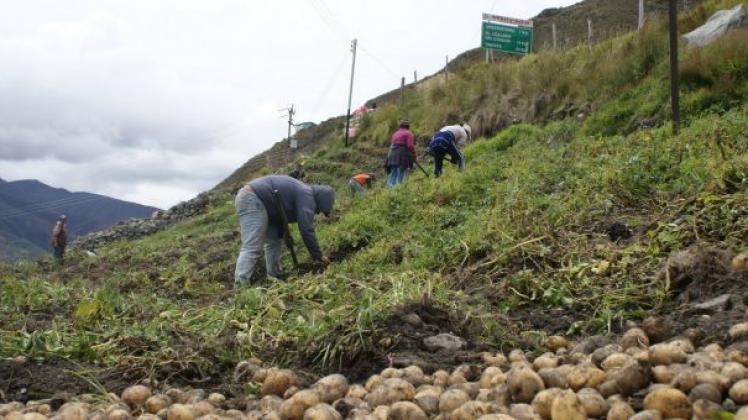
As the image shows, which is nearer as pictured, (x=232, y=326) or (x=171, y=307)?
(x=232, y=326)

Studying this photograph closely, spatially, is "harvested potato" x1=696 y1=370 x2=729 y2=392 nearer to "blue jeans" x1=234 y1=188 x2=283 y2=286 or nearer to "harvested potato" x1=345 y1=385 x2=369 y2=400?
"harvested potato" x1=345 y1=385 x2=369 y2=400

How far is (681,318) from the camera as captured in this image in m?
3.35

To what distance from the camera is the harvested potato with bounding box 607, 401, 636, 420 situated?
2.11 m

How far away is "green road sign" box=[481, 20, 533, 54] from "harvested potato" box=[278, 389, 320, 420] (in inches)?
949

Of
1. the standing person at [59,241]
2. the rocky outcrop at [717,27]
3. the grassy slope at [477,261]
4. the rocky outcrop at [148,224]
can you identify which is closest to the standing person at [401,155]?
the grassy slope at [477,261]

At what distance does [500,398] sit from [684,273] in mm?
1841

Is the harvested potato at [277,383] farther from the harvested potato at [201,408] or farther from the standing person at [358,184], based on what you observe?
the standing person at [358,184]

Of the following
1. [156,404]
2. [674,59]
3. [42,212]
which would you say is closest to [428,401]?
[156,404]

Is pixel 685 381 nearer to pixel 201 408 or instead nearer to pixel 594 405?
pixel 594 405

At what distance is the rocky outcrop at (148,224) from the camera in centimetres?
2417

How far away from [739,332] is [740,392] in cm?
69

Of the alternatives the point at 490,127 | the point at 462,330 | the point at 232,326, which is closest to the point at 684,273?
the point at 462,330

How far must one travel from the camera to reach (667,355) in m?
2.48

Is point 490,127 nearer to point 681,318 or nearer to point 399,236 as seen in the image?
point 399,236
